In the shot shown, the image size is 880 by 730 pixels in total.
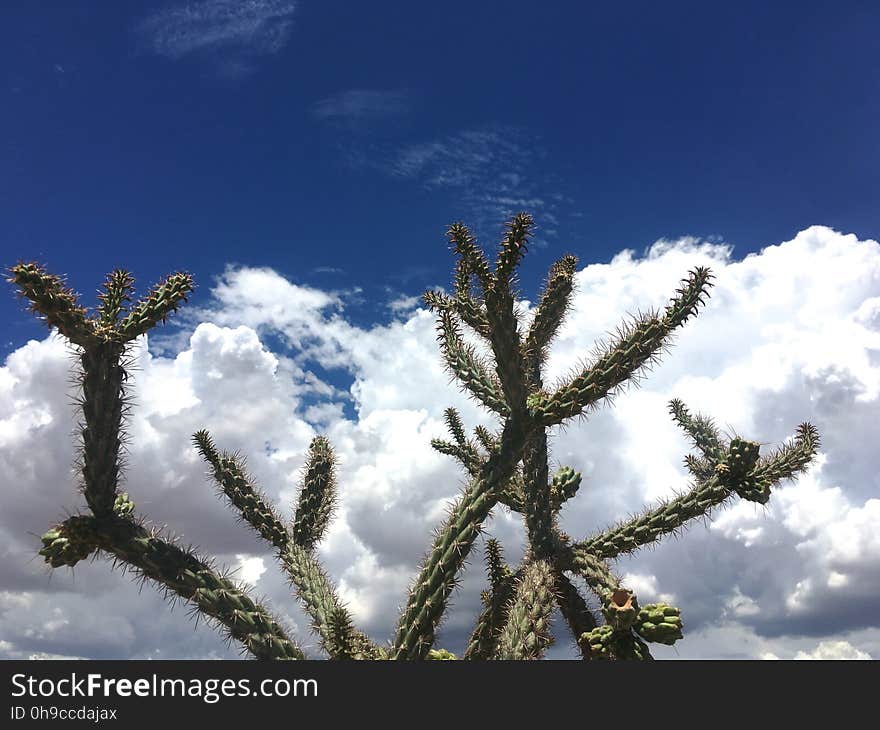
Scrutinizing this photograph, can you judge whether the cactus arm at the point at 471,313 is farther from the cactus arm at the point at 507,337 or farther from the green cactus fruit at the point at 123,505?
the green cactus fruit at the point at 123,505

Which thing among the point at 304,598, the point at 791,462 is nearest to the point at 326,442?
the point at 304,598

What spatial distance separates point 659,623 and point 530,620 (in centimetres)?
142

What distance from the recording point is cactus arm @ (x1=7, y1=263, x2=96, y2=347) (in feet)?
19.5

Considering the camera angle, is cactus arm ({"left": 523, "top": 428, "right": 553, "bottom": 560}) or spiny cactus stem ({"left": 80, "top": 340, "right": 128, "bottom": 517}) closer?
spiny cactus stem ({"left": 80, "top": 340, "right": 128, "bottom": 517})

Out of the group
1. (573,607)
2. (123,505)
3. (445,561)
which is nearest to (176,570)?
(123,505)

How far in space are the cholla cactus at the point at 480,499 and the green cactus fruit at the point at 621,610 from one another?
1 centimetres

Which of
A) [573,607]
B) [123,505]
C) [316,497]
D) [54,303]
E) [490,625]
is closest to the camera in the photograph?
[54,303]

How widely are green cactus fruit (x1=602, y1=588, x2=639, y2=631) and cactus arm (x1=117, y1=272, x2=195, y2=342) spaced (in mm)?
5144

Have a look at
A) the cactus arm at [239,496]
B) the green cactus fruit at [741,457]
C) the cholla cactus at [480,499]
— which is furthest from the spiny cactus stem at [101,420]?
the green cactus fruit at [741,457]

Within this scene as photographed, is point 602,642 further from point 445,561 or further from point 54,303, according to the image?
point 54,303

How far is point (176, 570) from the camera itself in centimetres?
703

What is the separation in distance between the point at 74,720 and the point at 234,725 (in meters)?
1.38

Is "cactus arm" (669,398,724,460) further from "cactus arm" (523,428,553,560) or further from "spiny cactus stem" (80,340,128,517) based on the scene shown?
"spiny cactus stem" (80,340,128,517)

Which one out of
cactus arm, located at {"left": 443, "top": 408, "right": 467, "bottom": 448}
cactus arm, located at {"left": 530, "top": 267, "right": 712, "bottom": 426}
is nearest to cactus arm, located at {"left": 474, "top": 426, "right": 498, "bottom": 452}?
cactus arm, located at {"left": 443, "top": 408, "right": 467, "bottom": 448}
